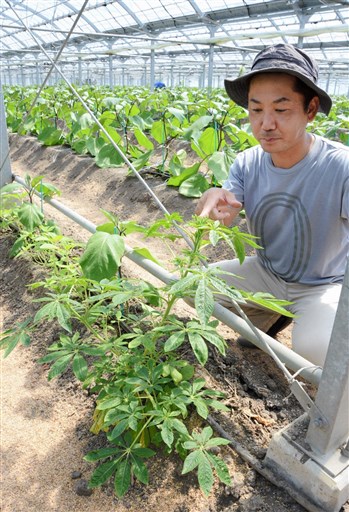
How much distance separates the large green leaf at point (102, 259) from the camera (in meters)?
1.32

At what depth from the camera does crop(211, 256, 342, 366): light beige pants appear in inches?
53.6

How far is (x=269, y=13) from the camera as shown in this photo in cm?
1011

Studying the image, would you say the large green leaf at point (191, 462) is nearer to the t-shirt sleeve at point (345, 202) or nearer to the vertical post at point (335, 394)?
the vertical post at point (335, 394)

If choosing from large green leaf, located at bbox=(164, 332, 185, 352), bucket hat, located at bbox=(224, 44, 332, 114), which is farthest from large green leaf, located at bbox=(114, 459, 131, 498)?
bucket hat, located at bbox=(224, 44, 332, 114)

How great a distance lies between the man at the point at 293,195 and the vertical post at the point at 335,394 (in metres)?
0.37

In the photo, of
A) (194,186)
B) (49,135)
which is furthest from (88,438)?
(49,135)

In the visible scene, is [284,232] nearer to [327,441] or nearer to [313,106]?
[313,106]

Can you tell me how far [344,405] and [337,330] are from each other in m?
0.17

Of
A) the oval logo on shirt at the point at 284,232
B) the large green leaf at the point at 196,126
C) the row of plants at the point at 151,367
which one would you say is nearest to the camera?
the row of plants at the point at 151,367

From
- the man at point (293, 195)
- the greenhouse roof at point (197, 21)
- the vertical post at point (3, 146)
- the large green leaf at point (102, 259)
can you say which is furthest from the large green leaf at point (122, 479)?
the greenhouse roof at point (197, 21)

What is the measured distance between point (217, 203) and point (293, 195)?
29cm

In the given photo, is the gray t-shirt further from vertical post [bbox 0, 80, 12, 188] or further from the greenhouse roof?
the greenhouse roof

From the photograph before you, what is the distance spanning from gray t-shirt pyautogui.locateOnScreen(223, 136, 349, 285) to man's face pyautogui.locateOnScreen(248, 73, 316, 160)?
16 cm

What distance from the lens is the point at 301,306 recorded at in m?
1.53
